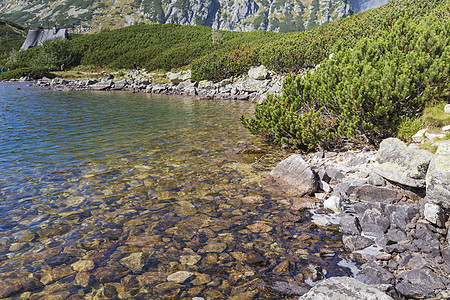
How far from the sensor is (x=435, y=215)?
5.84m

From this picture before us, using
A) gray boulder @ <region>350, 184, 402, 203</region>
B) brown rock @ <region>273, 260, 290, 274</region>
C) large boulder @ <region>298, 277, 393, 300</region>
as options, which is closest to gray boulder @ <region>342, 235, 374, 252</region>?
brown rock @ <region>273, 260, 290, 274</region>

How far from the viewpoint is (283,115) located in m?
12.6

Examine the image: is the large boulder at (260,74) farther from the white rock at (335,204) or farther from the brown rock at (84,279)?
the brown rock at (84,279)

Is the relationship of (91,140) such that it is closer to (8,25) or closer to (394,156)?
(394,156)

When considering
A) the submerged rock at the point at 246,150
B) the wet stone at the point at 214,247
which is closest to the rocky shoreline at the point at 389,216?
the wet stone at the point at 214,247

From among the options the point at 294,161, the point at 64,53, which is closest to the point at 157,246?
the point at 294,161

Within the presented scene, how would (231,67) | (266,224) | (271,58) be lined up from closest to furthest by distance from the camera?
(266,224) < (271,58) < (231,67)

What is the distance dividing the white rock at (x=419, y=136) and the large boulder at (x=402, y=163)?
1293mm

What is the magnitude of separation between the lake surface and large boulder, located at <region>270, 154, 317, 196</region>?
62cm

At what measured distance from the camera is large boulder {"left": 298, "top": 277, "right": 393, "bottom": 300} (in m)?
3.61

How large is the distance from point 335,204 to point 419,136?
4.12 metres

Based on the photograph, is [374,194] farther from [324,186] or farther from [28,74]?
[28,74]

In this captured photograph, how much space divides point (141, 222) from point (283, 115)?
8.25m

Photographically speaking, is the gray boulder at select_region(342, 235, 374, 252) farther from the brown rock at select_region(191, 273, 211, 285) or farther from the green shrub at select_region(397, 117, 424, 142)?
the green shrub at select_region(397, 117, 424, 142)
